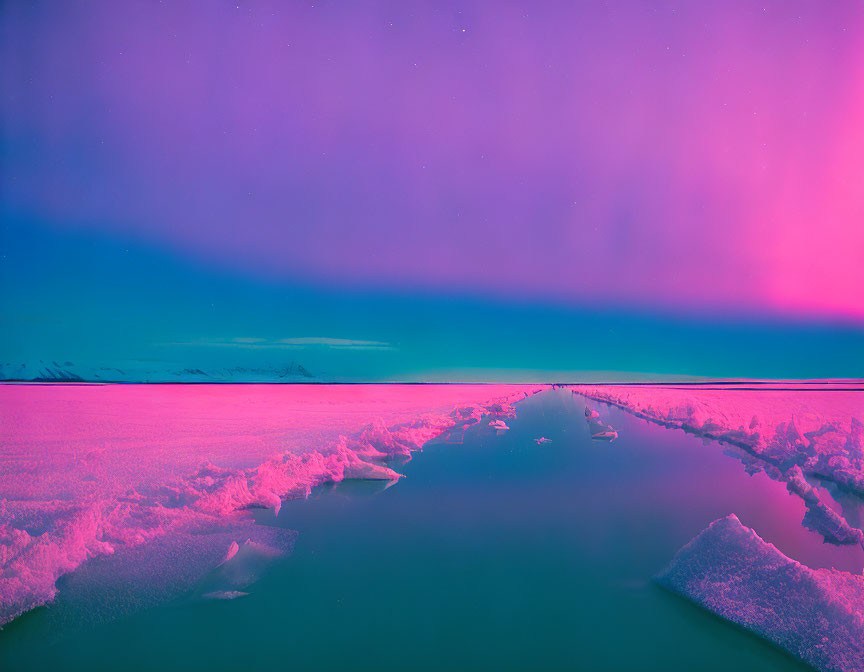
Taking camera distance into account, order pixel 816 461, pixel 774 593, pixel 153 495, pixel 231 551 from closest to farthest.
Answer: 1. pixel 774 593
2. pixel 231 551
3. pixel 153 495
4. pixel 816 461

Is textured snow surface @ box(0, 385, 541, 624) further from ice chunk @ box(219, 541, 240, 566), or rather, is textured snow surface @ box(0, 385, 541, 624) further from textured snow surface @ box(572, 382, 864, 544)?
textured snow surface @ box(572, 382, 864, 544)

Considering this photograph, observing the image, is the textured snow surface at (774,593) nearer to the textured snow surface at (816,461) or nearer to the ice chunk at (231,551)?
the textured snow surface at (816,461)

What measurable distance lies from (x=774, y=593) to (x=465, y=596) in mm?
2441

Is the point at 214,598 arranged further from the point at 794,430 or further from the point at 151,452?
the point at 794,430

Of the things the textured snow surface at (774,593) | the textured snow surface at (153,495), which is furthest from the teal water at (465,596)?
the textured snow surface at (153,495)

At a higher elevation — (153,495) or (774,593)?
(774,593)

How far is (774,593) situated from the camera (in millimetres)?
3387

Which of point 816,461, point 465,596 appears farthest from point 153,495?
point 816,461

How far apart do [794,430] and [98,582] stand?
14613 millimetres

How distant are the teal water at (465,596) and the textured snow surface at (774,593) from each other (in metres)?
0.14

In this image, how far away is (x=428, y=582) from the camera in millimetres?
4320

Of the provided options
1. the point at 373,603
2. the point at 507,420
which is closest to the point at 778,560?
the point at 373,603

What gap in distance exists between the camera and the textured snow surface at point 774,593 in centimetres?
291

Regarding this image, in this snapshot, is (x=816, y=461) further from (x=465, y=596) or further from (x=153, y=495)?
(x=153, y=495)
